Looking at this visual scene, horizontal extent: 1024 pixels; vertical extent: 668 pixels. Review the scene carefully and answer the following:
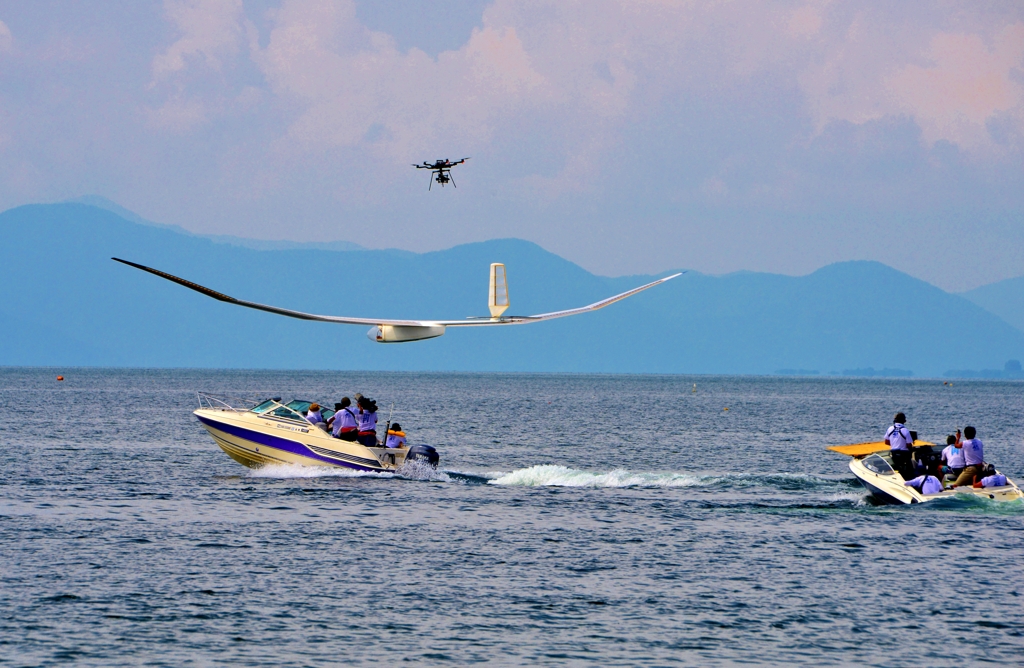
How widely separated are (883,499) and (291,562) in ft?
58.4

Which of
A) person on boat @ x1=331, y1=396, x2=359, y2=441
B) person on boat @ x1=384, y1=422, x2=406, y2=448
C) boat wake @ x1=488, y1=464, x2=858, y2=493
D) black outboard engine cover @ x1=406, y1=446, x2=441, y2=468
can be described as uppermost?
person on boat @ x1=331, y1=396, x2=359, y2=441

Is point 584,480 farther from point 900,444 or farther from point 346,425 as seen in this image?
point 900,444

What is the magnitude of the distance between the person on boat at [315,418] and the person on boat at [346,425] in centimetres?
41

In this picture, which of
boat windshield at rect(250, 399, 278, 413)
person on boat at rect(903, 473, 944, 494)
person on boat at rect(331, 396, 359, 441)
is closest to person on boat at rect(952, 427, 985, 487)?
person on boat at rect(903, 473, 944, 494)

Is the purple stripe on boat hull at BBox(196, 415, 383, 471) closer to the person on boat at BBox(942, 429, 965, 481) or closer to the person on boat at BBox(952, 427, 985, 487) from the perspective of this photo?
the person on boat at BBox(942, 429, 965, 481)

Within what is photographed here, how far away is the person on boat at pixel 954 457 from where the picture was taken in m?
31.0

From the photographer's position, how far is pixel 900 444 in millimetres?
31766

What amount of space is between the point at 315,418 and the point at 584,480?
9.38 metres

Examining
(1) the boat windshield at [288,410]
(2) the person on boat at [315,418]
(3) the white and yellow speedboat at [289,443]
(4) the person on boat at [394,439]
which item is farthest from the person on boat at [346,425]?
(4) the person on boat at [394,439]

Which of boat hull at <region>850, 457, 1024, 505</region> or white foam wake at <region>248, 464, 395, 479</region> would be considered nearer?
boat hull at <region>850, 457, 1024, 505</region>

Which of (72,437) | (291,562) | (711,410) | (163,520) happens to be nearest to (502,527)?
(291,562)

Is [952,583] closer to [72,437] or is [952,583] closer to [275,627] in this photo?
[275,627]

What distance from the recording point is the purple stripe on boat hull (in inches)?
1401

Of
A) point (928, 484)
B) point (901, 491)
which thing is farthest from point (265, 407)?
point (928, 484)
